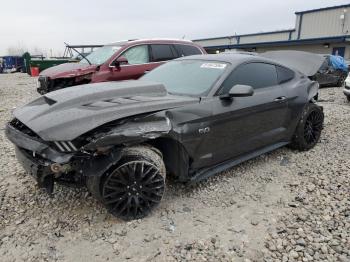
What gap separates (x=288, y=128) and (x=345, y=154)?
1074 millimetres

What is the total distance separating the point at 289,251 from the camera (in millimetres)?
2758

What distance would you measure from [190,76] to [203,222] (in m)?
1.75

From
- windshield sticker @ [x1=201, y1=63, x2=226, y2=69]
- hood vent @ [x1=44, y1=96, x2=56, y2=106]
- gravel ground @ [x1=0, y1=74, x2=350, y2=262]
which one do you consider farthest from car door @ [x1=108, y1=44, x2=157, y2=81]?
hood vent @ [x1=44, y1=96, x2=56, y2=106]

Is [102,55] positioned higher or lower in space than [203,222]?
higher

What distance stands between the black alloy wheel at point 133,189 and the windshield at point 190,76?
107cm

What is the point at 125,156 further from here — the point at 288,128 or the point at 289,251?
the point at 288,128

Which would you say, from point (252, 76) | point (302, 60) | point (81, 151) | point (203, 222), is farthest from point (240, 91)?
point (302, 60)

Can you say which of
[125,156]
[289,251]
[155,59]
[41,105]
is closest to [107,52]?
[155,59]

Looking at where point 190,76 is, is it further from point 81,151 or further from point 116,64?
point 116,64

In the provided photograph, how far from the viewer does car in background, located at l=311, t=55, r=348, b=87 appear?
1233cm

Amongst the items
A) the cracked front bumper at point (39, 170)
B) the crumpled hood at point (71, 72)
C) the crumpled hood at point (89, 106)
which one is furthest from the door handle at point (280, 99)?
the crumpled hood at point (71, 72)

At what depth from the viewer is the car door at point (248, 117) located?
357cm

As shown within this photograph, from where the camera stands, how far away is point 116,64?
731 centimetres

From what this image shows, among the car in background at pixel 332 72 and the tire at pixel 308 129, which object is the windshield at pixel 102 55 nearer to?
the tire at pixel 308 129
